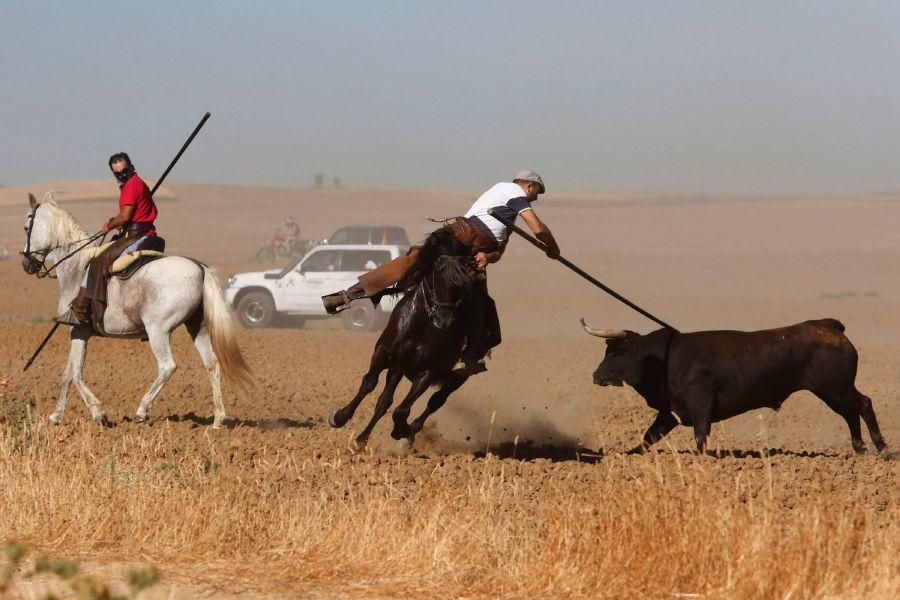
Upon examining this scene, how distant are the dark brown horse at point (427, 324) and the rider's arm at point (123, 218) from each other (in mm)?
3564

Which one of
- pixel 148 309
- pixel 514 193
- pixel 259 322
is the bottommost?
pixel 259 322

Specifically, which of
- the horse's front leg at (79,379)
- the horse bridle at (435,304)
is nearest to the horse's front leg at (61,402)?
the horse's front leg at (79,379)

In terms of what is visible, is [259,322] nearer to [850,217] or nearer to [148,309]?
[148,309]

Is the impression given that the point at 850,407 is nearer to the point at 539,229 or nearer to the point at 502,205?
the point at 539,229

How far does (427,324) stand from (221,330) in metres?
3.28

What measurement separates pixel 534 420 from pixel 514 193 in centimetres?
410

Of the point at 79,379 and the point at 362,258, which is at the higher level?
the point at 362,258

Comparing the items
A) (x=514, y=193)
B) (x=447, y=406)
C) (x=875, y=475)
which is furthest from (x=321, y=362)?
(x=875, y=475)

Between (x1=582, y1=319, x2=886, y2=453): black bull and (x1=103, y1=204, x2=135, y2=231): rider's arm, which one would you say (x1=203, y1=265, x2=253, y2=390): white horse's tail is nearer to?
(x1=103, y1=204, x2=135, y2=231): rider's arm

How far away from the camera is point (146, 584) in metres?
5.03

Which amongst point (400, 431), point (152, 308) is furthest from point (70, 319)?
point (400, 431)

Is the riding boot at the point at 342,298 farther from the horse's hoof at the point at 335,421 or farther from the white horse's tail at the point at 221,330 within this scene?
the white horse's tail at the point at 221,330

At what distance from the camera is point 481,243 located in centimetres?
1221

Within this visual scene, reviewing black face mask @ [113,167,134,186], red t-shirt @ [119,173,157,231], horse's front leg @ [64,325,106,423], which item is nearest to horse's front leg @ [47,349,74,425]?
horse's front leg @ [64,325,106,423]
